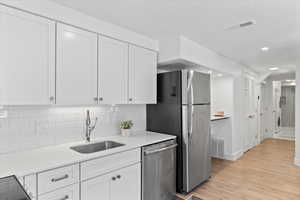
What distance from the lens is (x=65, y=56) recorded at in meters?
1.88

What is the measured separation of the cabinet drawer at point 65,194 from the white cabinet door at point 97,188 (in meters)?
0.07

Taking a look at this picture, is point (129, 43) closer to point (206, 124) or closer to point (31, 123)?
point (31, 123)

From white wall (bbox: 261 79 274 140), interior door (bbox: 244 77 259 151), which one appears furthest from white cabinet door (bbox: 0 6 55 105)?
white wall (bbox: 261 79 274 140)

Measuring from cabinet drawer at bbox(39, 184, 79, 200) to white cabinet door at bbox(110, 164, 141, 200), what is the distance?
39 centimetres

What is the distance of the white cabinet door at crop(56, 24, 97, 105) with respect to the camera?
1848mm

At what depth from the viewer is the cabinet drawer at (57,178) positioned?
1409mm

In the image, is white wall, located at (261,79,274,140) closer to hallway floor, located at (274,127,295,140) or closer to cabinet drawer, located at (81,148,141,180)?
hallway floor, located at (274,127,295,140)

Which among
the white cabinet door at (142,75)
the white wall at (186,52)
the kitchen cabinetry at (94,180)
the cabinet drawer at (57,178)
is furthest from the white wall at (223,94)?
the cabinet drawer at (57,178)

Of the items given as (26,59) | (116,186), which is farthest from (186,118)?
(26,59)

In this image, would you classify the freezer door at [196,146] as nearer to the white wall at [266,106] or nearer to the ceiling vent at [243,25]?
the ceiling vent at [243,25]

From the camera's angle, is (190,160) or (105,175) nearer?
(105,175)

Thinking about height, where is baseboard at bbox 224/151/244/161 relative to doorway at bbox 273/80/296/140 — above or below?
below

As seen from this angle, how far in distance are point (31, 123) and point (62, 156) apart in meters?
0.60

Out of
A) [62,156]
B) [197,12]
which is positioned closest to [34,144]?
[62,156]
